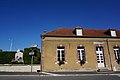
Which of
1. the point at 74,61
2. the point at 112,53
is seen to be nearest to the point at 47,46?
the point at 74,61

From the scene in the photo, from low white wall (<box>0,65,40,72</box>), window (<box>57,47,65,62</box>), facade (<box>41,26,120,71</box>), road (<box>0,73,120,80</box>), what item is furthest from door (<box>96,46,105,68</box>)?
low white wall (<box>0,65,40,72</box>)

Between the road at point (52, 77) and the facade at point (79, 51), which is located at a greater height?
the facade at point (79, 51)

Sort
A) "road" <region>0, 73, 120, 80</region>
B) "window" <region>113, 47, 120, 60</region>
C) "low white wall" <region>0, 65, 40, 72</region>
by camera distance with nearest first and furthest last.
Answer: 1. "road" <region>0, 73, 120, 80</region>
2. "low white wall" <region>0, 65, 40, 72</region>
3. "window" <region>113, 47, 120, 60</region>

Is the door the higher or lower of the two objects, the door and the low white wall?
the higher

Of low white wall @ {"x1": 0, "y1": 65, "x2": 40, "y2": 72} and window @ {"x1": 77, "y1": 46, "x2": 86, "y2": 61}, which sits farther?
window @ {"x1": 77, "y1": 46, "x2": 86, "y2": 61}

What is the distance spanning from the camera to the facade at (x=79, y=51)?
15376mm

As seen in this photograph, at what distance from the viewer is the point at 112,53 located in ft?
54.0

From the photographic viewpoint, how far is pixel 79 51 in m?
16.3

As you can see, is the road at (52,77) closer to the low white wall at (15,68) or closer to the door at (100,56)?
the low white wall at (15,68)

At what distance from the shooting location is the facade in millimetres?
15376

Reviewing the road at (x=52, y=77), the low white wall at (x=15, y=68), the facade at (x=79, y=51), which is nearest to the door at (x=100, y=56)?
the facade at (x=79, y=51)

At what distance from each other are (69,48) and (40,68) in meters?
4.21

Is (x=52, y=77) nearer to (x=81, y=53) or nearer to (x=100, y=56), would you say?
(x=81, y=53)

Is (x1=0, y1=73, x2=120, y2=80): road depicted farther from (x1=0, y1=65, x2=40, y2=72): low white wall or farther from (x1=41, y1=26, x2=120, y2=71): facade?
(x1=41, y1=26, x2=120, y2=71): facade
